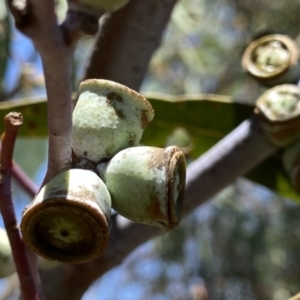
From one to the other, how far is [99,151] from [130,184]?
5 cm

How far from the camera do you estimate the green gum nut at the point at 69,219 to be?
48 centimetres

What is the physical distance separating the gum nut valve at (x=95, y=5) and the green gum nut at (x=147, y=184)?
0.14m

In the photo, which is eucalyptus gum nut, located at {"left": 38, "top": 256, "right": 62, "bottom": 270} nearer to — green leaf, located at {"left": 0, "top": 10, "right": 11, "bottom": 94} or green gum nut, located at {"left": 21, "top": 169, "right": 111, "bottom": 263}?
green gum nut, located at {"left": 21, "top": 169, "right": 111, "bottom": 263}

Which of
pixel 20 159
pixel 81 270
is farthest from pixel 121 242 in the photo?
pixel 20 159

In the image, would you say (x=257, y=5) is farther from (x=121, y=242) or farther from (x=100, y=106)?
(x=100, y=106)

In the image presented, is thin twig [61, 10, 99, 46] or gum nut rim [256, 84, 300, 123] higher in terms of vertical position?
thin twig [61, 10, 99, 46]

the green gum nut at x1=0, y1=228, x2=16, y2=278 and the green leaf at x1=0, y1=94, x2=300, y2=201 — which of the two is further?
the green leaf at x1=0, y1=94, x2=300, y2=201

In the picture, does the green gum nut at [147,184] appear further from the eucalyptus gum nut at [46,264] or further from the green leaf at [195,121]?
the green leaf at [195,121]

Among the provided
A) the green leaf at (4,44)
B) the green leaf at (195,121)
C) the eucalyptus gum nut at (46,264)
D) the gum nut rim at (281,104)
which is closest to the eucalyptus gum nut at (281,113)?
A: the gum nut rim at (281,104)

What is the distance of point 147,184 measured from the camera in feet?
1.72

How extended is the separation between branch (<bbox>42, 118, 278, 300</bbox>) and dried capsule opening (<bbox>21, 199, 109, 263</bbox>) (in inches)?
15.1

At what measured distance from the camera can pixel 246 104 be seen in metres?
1.13

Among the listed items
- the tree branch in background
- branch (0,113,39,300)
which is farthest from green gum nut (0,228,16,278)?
the tree branch in background

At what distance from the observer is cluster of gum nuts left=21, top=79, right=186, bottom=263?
1.60ft
